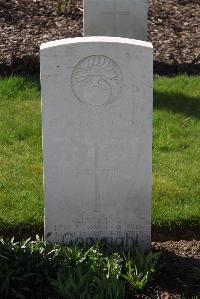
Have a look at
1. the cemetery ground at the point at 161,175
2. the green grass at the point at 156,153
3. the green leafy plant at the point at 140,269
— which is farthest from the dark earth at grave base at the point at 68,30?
the green leafy plant at the point at 140,269

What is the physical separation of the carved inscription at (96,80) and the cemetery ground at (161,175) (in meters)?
1.09

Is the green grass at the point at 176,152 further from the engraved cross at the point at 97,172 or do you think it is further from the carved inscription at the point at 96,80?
the carved inscription at the point at 96,80

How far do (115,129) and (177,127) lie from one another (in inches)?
95.0

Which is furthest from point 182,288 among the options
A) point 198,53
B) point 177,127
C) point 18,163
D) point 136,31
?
point 198,53

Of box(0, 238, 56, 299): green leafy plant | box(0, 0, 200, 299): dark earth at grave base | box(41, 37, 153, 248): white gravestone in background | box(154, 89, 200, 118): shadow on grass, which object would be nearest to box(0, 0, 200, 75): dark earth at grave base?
box(0, 0, 200, 299): dark earth at grave base

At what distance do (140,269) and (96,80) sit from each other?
4.08 feet

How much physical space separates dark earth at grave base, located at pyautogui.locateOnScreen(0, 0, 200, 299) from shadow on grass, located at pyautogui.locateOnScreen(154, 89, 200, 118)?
99 cm

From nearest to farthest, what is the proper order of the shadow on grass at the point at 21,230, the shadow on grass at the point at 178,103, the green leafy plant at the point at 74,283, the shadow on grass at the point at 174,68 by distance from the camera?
the green leafy plant at the point at 74,283, the shadow on grass at the point at 21,230, the shadow on grass at the point at 178,103, the shadow on grass at the point at 174,68

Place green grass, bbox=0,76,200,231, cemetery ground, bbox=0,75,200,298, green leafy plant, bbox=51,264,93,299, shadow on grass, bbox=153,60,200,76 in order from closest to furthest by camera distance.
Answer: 1. green leafy plant, bbox=51,264,93,299
2. cemetery ground, bbox=0,75,200,298
3. green grass, bbox=0,76,200,231
4. shadow on grass, bbox=153,60,200,76

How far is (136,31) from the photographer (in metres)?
8.24

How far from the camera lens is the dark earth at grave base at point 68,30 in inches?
347

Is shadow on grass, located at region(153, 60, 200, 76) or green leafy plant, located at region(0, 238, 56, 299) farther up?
shadow on grass, located at region(153, 60, 200, 76)

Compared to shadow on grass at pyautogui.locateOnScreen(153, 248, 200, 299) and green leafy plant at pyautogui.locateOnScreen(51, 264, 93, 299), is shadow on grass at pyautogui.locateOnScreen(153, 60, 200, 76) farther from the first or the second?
green leafy plant at pyautogui.locateOnScreen(51, 264, 93, 299)

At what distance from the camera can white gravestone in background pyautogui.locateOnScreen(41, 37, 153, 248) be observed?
4.40m
